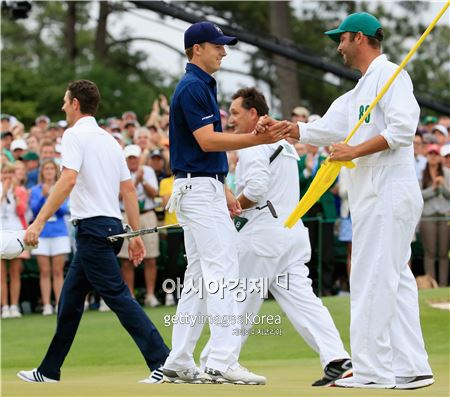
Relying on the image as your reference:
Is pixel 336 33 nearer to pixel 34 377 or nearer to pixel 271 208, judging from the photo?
pixel 271 208

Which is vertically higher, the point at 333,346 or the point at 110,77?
the point at 110,77

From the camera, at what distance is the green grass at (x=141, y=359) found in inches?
328

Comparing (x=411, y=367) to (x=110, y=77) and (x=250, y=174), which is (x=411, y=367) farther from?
(x=110, y=77)

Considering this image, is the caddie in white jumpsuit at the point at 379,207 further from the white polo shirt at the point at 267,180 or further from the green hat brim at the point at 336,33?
the white polo shirt at the point at 267,180

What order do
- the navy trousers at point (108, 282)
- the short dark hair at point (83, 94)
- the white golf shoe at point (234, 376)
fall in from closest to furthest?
1. the white golf shoe at point (234, 376)
2. the navy trousers at point (108, 282)
3. the short dark hair at point (83, 94)

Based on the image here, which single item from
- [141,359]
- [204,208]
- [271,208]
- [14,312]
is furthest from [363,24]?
[14,312]

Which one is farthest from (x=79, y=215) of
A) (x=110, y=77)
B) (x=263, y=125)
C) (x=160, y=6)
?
(x=110, y=77)

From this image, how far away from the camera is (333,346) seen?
32.9ft

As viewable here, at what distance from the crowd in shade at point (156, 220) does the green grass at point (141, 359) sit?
2.76ft

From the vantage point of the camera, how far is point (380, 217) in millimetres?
8492

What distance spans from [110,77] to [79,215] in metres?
26.5

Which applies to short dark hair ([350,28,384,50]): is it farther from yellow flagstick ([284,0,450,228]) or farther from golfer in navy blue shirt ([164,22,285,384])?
golfer in navy blue shirt ([164,22,285,384])

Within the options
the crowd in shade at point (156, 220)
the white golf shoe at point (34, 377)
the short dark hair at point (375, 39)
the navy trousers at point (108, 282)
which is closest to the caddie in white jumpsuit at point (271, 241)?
the navy trousers at point (108, 282)

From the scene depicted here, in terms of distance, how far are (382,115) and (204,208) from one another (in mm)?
1481
